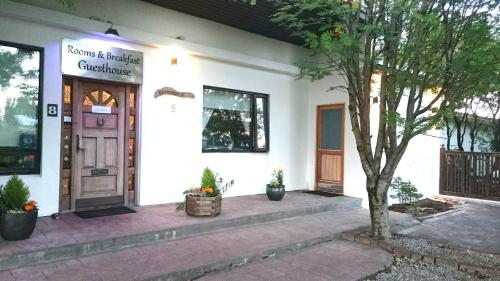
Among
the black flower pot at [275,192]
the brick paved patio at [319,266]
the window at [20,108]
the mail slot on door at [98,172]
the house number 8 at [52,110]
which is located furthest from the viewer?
the black flower pot at [275,192]

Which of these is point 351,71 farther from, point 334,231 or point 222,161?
point 222,161

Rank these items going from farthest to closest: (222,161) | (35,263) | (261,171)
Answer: (261,171), (222,161), (35,263)

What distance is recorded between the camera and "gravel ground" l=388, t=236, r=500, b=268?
4602mm

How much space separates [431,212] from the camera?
775 cm

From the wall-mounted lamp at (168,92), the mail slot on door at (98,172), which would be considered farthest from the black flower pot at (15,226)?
the wall-mounted lamp at (168,92)

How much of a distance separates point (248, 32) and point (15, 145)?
482 cm

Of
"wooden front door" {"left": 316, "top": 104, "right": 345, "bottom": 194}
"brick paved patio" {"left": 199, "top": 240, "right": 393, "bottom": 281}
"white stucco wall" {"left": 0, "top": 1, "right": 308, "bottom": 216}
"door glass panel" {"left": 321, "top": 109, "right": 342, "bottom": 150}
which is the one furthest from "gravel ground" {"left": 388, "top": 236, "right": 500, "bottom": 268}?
"white stucco wall" {"left": 0, "top": 1, "right": 308, "bottom": 216}

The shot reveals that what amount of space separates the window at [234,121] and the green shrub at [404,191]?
9.88ft

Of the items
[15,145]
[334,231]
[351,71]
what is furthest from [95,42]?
[334,231]

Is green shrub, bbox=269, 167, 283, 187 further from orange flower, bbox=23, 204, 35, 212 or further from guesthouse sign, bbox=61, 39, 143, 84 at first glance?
orange flower, bbox=23, 204, 35, 212

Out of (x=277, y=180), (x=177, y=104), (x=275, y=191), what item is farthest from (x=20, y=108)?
(x=277, y=180)

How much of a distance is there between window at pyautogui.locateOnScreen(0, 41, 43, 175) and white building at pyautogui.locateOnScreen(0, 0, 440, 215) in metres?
0.01

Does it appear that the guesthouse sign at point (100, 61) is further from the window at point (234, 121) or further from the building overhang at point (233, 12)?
the window at point (234, 121)

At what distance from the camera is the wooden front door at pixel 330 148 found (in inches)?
330
